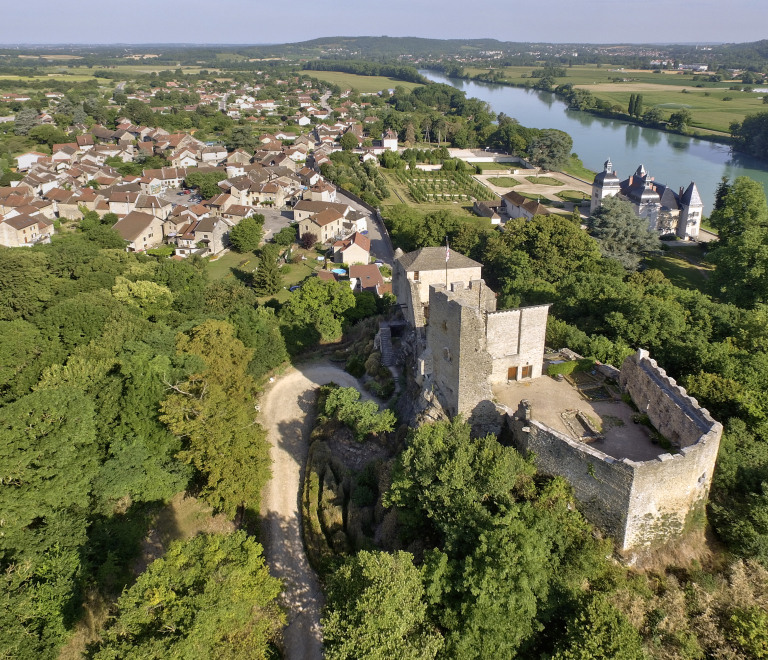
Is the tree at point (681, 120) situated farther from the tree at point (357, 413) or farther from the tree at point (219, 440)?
the tree at point (219, 440)

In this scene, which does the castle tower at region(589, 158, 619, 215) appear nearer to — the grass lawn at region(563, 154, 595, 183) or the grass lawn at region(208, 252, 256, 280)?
the grass lawn at region(563, 154, 595, 183)

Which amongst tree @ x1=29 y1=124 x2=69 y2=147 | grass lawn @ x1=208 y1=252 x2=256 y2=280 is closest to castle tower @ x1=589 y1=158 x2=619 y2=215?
grass lawn @ x1=208 y1=252 x2=256 y2=280

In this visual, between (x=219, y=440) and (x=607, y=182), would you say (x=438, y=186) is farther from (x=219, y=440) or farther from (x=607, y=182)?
(x=219, y=440)

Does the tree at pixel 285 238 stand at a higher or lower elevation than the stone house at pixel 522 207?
lower

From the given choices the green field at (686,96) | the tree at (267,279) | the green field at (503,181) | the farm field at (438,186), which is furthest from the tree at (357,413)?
the green field at (686,96)

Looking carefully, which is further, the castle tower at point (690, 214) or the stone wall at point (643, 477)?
the castle tower at point (690, 214)

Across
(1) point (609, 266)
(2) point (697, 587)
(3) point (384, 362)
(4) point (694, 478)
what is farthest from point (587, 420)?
(1) point (609, 266)

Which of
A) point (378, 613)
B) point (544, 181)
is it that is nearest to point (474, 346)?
point (378, 613)
